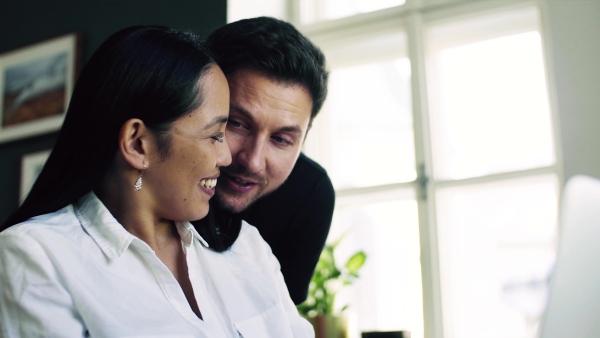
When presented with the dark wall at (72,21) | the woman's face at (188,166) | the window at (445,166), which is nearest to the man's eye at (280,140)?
the woman's face at (188,166)

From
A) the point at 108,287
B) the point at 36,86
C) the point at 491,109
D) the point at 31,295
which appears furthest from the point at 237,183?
the point at 36,86

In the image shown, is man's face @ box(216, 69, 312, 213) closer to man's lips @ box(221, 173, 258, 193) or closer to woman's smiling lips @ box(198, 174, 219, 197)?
man's lips @ box(221, 173, 258, 193)

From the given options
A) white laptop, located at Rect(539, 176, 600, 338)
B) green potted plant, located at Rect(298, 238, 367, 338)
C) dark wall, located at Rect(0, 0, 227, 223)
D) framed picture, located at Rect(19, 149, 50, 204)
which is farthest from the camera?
framed picture, located at Rect(19, 149, 50, 204)

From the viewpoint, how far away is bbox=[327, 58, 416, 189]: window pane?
115 inches

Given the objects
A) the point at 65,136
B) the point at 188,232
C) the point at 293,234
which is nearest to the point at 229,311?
the point at 188,232

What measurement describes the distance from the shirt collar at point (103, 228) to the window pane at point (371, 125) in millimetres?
1760

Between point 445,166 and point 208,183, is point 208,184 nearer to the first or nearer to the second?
point 208,183

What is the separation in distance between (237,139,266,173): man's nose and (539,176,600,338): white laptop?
0.96 m

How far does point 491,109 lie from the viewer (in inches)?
110

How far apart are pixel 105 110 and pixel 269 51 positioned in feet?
1.96

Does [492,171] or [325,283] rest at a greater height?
[492,171]

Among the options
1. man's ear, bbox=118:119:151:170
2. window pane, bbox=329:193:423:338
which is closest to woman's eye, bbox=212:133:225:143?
man's ear, bbox=118:119:151:170

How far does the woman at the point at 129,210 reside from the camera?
1153 mm

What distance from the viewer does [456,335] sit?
105 inches
